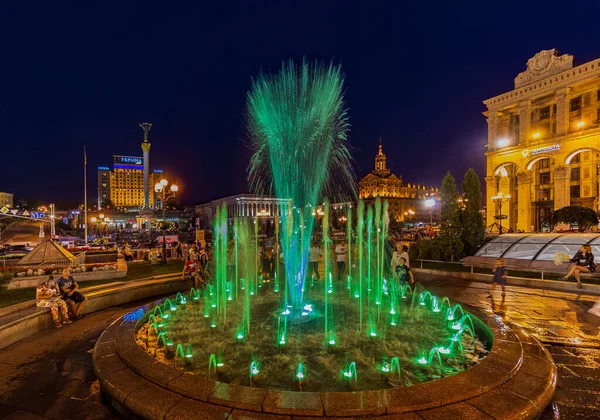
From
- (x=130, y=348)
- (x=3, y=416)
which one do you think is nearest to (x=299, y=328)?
(x=130, y=348)

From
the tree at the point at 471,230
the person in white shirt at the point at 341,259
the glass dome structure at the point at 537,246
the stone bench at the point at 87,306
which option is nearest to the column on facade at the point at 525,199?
the tree at the point at 471,230

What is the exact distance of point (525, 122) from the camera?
37.2 m

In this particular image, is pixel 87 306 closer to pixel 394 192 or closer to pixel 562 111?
pixel 562 111

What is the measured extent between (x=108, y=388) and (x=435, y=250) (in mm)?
17787

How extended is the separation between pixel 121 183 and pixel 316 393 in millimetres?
147021

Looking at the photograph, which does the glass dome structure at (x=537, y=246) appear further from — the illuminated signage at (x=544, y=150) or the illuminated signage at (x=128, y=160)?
the illuminated signage at (x=128, y=160)

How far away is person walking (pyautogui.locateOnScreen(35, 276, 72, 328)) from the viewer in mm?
7246

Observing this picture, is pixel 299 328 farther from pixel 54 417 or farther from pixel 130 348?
pixel 54 417

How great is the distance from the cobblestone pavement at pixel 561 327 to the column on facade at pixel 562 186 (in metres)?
27.7

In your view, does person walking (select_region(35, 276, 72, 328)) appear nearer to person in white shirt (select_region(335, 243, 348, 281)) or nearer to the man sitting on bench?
the man sitting on bench

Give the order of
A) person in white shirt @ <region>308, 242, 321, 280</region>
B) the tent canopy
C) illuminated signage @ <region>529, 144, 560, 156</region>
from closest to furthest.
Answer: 1. person in white shirt @ <region>308, 242, 321, 280</region>
2. the tent canopy
3. illuminated signage @ <region>529, 144, 560, 156</region>

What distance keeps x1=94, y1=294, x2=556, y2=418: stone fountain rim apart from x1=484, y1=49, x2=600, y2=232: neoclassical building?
31.7 meters

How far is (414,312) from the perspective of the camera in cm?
803

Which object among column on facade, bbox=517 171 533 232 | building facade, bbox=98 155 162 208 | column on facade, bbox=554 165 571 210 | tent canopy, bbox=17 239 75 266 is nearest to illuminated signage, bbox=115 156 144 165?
building facade, bbox=98 155 162 208
